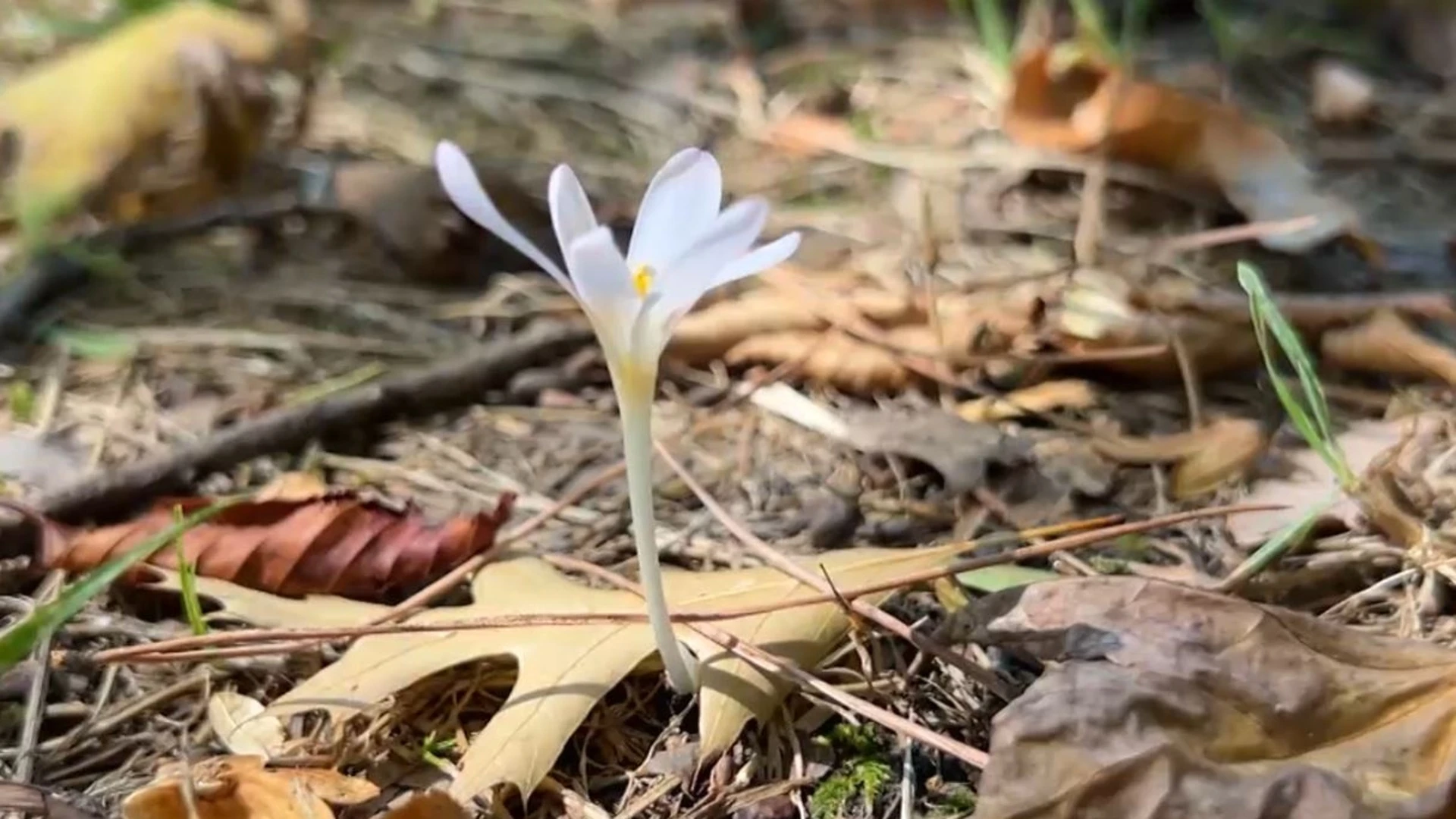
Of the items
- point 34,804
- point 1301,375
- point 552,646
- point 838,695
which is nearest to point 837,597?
point 838,695

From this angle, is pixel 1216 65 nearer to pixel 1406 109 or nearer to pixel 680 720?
pixel 1406 109

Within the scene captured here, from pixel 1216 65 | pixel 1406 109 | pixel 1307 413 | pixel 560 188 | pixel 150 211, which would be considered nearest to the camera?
pixel 560 188

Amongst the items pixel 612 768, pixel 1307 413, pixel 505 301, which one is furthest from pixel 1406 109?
pixel 612 768

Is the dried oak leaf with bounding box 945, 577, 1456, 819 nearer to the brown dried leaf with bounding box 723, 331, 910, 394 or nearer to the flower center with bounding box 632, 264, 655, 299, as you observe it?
the flower center with bounding box 632, 264, 655, 299

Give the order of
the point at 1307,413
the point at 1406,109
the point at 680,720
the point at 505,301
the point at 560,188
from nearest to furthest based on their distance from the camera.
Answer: the point at 560,188 < the point at 680,720 < the point at 1307,413 < the point at 505,301 < the point at 1406,109

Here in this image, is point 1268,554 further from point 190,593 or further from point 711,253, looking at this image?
point 190,593

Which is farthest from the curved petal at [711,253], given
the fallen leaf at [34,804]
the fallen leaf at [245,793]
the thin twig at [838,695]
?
the fallen leaf at [34,804]
